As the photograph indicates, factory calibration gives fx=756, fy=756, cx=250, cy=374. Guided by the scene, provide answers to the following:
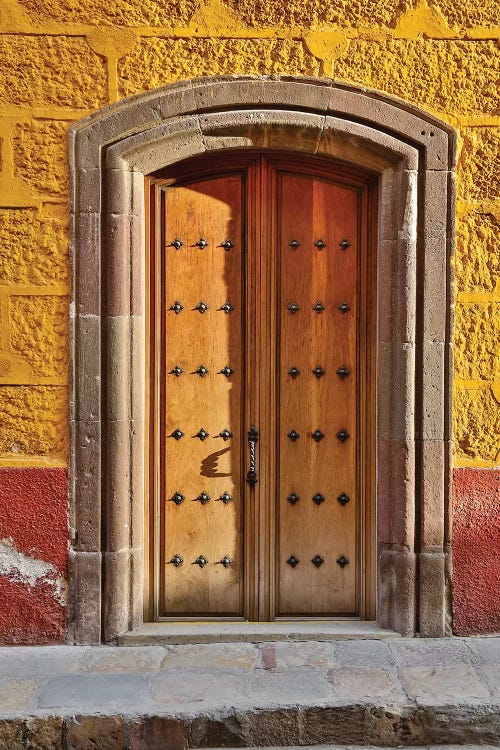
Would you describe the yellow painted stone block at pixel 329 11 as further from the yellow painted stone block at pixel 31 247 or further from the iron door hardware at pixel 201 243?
the yellow painted stone block at pixel 31 247

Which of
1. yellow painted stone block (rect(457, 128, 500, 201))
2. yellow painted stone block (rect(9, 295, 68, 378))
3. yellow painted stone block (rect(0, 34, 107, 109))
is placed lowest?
yellow painted stone block (rect(9, 295, 68, 378))

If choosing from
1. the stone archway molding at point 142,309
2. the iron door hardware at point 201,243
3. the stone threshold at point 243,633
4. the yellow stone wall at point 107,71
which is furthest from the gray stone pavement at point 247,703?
the iron door hardware at point 201,243

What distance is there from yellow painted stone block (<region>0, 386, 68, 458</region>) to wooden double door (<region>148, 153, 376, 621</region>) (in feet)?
1.66

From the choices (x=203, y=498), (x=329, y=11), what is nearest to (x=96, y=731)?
(x=203, y=498)

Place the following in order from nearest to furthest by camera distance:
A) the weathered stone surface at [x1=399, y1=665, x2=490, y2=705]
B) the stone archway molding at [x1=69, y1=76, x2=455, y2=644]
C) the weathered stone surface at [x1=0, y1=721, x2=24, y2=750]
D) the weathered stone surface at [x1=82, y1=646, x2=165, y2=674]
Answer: the weathered stone surface at [x1=0, y1=721, x2=24, y2=750]
the weathered stone surface at [x1=399, y1=665, x2=490, y2=705]
the weathered stone surface at [x1=82, y1=646, x2=165, y2=674]
the stone archway molding at [x1=69, y1=76, x2=455, y2=644]

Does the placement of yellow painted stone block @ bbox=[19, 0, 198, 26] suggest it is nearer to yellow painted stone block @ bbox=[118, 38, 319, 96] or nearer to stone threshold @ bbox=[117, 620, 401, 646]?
yellow painted stone block @ bbox=[118, 38, 319, 96]

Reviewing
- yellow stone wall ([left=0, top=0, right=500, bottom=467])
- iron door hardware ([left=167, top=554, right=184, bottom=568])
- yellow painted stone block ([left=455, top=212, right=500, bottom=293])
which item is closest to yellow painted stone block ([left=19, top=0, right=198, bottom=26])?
yellow stone wall ([left=0, top=0, right=500, bottom=467])

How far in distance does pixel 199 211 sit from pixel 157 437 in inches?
50.0

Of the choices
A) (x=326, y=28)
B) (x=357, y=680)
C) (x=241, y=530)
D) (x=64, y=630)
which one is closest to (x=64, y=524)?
(x=64, y=630)

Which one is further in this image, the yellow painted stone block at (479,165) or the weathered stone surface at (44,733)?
the yellow painted stone block at (479,165)

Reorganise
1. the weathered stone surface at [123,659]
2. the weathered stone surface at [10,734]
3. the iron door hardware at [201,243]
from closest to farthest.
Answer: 1. the weathered stone surface at [10,734]
2. the weathered stone surface at [123,659]
3. the iron door hardware at [201,243]

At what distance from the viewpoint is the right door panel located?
13.8ft

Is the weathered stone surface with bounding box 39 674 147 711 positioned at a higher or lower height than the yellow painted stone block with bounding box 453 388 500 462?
lower

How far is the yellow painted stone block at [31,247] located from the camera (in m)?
3.94
